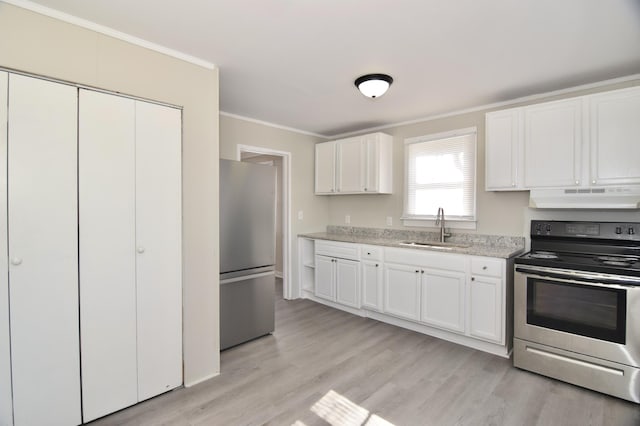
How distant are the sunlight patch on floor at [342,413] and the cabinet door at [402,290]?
4.60 ft

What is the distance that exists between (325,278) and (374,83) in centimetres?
254

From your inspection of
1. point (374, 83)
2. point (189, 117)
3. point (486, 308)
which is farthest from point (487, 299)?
point (189, 117)

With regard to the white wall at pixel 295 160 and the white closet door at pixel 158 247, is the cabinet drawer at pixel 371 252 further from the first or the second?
the white closet door at pixel 158 247

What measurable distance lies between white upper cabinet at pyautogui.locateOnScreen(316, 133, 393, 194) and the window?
0.28 m

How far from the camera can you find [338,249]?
403cm

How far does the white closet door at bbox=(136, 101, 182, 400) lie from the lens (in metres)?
2.11

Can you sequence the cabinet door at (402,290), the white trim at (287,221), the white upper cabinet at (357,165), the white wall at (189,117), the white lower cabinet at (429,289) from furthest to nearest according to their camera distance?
the white trim at (287,221) → the white upper cabinet at (357,165) → the cabinet door at (402,290) → the white lower cabinet at (429,289) → the white wall at (189,117)

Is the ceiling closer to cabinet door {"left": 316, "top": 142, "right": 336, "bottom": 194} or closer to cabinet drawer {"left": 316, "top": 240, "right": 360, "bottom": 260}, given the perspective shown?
cabinet door {"left": 316, "top": 142, "right": 336, "bottom": 194}

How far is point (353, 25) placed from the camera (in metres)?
Answer: 1.93

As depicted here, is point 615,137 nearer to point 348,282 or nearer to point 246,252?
point 348,282

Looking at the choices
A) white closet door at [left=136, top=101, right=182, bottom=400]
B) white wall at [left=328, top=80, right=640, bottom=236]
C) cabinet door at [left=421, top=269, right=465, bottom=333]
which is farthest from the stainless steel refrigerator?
white wall at [left=328, top=80, right=640, bottom=236]

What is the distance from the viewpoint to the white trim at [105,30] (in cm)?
171

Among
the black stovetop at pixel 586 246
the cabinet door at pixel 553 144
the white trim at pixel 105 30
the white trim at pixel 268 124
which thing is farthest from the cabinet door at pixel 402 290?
the white trim at pixel 105 30

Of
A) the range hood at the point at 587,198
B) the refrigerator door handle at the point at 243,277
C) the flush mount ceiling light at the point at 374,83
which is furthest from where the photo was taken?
the refrigerator door handle at the point at 243,277
